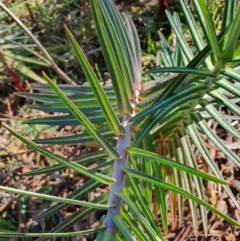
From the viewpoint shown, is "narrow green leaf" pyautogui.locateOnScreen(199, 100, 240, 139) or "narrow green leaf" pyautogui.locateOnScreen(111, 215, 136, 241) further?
"narrow green leaf" pyautogui.locateOnScreen(199, 100, 240, 139)

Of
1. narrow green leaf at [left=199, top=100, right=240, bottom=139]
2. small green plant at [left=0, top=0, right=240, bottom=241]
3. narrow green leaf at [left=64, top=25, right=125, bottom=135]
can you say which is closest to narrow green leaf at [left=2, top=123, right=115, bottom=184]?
small green plant at [left=0, top=0, right=240, bottom=241]

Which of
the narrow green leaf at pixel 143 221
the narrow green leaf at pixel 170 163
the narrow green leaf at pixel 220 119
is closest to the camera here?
the narrow green leaf at pixel 170 163

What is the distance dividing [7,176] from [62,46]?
0.58 meters

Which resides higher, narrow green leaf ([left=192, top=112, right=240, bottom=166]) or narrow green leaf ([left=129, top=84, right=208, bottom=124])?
narrow green leaf ([left=129, top=84, right=208, bottom=124])

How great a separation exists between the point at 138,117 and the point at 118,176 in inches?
4.7

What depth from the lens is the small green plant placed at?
78 centimetres

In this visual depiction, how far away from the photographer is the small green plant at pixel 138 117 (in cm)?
78

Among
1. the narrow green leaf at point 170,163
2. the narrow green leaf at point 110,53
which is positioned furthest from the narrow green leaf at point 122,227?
the narrow green leaf at point 110,53

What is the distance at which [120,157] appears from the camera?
89cm

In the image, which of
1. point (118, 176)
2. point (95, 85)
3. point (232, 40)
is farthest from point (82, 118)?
point (232, 40)

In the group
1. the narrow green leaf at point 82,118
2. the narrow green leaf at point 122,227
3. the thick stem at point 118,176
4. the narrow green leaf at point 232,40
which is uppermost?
the narrow green leaf at point 232,40

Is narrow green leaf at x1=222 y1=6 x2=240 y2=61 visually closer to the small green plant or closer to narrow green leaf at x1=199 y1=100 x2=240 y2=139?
the small green plant

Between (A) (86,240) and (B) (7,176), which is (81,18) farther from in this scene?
(A) (86,240)

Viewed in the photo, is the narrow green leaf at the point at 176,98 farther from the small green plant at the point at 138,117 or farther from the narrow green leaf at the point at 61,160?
the narrow green leaf at the point at 61,160
